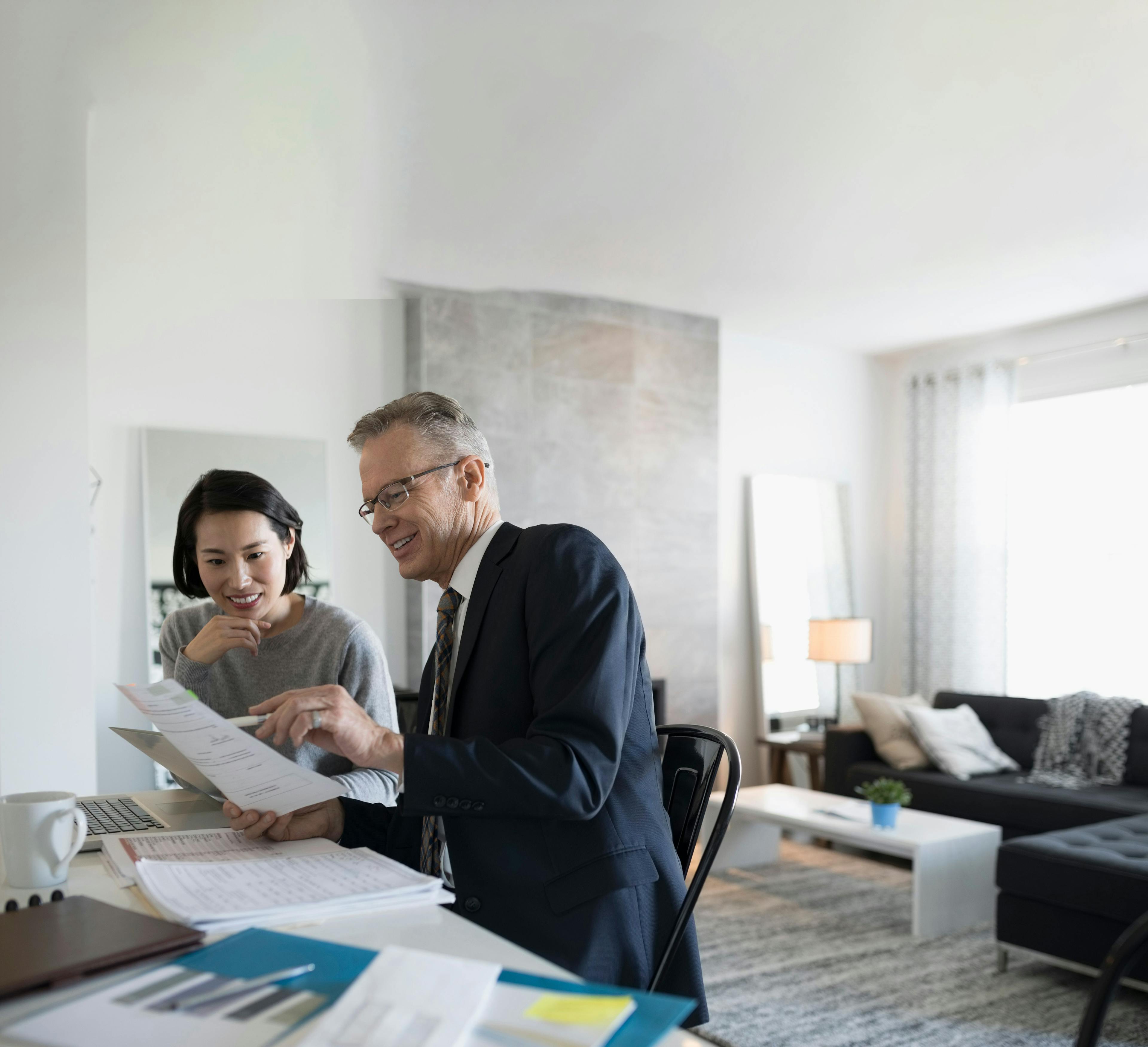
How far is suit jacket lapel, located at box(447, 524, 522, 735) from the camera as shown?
4.61ft

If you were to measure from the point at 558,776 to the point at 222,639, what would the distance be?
88 centimetres

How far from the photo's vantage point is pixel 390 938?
0.96 metres

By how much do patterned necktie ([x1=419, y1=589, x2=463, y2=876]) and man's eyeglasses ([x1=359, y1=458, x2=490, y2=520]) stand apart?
0.16m

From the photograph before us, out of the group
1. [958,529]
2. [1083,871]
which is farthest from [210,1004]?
[958,529]

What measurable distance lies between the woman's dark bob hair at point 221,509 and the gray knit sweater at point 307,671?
112 mm

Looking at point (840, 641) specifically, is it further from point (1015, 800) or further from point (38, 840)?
point (38, 840)

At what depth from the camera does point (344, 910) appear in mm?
1017

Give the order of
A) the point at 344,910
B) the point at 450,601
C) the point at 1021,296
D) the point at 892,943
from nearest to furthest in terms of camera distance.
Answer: the point at 344,910 < the point at 450,601 < the point at 892,943 < the point at 1021,296

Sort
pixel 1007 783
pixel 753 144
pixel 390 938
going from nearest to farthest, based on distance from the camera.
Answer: pixel 390 938 → pixel 753 144 → pixel 1007 783

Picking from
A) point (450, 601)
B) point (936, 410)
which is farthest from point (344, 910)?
point (936, 410)

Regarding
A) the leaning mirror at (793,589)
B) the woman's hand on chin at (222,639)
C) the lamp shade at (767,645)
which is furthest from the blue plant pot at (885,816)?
the woman's hand on chin at (222,639)

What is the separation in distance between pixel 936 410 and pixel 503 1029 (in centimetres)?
638

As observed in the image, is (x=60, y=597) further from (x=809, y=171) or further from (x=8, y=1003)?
(x=809, y=171)

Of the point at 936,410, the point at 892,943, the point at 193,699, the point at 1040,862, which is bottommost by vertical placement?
the point at 892,943
